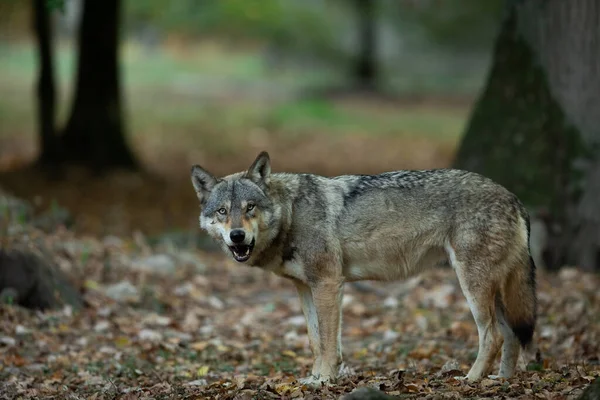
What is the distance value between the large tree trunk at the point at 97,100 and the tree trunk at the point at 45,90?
314 millimetres

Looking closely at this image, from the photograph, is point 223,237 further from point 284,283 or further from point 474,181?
point 284,283

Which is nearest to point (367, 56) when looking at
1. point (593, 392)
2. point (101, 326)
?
point (101, 326)

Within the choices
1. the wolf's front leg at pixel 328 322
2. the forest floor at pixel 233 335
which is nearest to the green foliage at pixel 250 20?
the forest floor at pixel 233 335

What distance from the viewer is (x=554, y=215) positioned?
34.9 feet

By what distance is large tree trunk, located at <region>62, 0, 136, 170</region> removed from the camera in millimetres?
16984

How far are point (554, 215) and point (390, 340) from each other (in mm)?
3440

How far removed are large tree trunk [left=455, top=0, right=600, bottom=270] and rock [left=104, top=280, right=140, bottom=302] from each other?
4955mm

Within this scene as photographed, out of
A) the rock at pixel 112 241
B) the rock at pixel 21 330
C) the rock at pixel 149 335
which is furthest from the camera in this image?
the rock at pixel 112 241

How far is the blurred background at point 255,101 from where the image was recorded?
11.1 meters

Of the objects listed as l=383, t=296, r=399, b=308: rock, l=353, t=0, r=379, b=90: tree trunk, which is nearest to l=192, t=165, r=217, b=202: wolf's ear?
l=383, t=296, r=399, b=308: rock

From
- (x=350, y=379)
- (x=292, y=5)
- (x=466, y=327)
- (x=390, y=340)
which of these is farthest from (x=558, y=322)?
(x=292, y=5)

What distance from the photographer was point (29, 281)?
8641 mm

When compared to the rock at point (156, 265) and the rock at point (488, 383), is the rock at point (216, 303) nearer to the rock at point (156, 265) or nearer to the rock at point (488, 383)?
the rock at point (156, 265)

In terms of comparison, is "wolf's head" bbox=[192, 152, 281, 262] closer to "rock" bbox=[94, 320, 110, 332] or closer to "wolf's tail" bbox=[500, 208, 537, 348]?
"wolf's tail" bbox=[500, 208, 537, 348]
